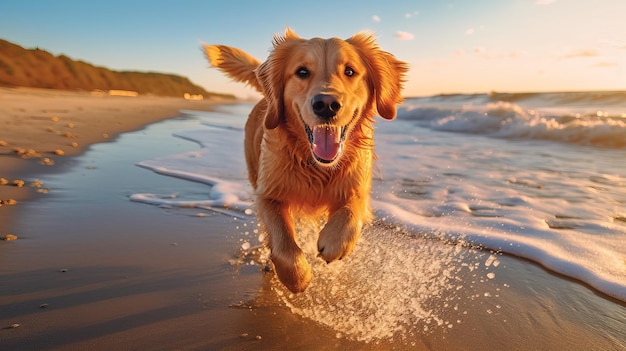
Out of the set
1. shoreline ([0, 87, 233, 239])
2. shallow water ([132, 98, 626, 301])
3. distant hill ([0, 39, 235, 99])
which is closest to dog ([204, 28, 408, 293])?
shallow water ([132, 98, 626, 301])

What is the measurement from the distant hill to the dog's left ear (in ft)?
133

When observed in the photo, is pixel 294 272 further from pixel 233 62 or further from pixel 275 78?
pixel 233 62

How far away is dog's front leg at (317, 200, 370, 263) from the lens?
8.00 feet

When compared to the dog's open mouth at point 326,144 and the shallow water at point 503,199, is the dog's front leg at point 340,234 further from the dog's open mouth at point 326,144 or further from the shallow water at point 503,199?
the shallow water at point 503,199

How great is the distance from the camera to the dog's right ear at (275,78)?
9.57 feet

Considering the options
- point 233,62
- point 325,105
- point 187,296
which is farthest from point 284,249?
point 233,62

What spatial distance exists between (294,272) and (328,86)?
1029mm

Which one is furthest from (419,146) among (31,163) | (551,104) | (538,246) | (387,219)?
(551,104)

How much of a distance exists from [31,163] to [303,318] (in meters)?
4.43

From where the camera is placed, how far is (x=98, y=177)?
5.07 meters

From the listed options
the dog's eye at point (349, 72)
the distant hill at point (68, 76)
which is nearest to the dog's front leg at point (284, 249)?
the dog's eye at point (349, 72)

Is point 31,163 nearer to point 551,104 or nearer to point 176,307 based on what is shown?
point 176,307

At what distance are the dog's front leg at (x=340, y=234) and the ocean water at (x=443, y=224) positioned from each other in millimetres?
299

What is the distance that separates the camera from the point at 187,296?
2484 millimetres
